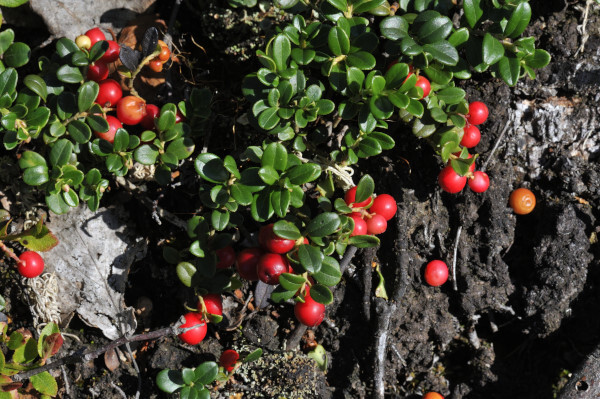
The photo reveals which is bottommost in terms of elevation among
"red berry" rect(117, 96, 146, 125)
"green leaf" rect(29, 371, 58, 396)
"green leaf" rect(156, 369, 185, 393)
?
"green leaf" rect(29, 371, 58, 396)

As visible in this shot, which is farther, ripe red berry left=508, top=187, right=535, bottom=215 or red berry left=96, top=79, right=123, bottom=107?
ripe red berry left=508, top=187, right=535, bottom=215

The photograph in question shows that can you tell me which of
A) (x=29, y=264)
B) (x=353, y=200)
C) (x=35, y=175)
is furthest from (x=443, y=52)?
(x=29, y=264)

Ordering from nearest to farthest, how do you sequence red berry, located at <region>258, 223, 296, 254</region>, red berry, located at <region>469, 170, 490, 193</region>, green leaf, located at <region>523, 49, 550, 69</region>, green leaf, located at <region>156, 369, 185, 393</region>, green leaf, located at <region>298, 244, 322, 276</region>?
green leaf, located at <region>298, 244, 322, 276</region> → red berry, located at <region>258, 223, 296, 254</region> → green leaf, located at <region>523, 49, 550, 69</region> → green leaf, located at <region>156, 369, 185, 393</region> → red berry, located at <region>469, 170, 490, 193</region>

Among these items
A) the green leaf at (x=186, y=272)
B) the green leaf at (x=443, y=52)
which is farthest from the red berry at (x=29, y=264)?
the green leaf at (x=443, y=52)

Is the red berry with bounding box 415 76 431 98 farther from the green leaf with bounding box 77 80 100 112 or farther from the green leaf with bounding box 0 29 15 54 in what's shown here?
the green leaf with bounding box 0 29 15 54

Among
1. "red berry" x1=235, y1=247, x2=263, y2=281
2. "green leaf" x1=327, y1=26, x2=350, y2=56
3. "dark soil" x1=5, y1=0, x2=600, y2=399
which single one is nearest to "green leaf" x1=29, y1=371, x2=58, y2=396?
"dark soil" x1=5, y1=0, x2=600, y2=399

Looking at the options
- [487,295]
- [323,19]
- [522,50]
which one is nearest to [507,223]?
[487,295]

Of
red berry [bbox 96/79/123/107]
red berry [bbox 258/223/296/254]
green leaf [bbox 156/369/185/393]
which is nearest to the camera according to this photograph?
red berry [bbox 258/223/296/254]
